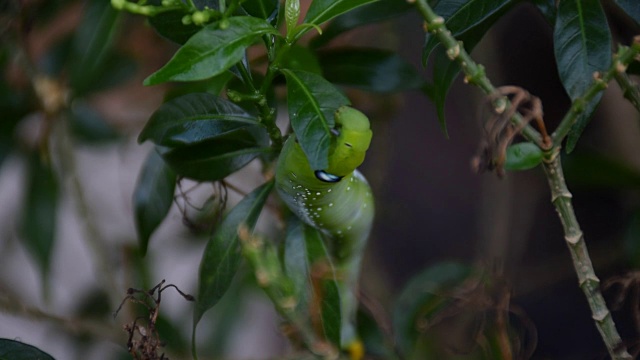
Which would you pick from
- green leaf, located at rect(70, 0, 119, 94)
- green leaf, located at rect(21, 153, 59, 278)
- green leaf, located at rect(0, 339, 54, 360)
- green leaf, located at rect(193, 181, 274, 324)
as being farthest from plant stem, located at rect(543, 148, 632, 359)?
green leaf, located at rect(21, 153, 59, 278)

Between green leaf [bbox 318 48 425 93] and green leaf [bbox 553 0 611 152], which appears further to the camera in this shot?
green leaf [bbox 318 48 425 93]

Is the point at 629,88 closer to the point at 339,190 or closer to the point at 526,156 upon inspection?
the point at 526,156

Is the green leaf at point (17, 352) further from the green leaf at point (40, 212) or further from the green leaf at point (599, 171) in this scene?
the green leaf at point (599, 171)

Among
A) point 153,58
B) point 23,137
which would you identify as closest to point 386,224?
point 153,58

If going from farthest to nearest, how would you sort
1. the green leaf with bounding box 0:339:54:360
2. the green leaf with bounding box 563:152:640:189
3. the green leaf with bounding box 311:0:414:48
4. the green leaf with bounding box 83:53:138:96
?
the green leaf with bounding box 83:53:138:96 < the green leaf with bounding box 563:152:640:189 < the green leaf with bounding box 311:0:414:48 < the green leaf with bounding box 0:339:54:360

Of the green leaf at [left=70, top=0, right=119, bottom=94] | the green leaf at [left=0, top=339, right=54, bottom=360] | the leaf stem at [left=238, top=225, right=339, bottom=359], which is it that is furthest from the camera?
the green leaf at [left=70, top=0, right=119, bottom=94]

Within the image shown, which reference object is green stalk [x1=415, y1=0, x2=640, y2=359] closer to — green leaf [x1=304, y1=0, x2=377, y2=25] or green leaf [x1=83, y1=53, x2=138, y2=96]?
green leaf [x1=304, y1=0, x2=377, y2=25]

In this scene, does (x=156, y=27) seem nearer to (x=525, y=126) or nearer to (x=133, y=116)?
(x=525, y=126)
